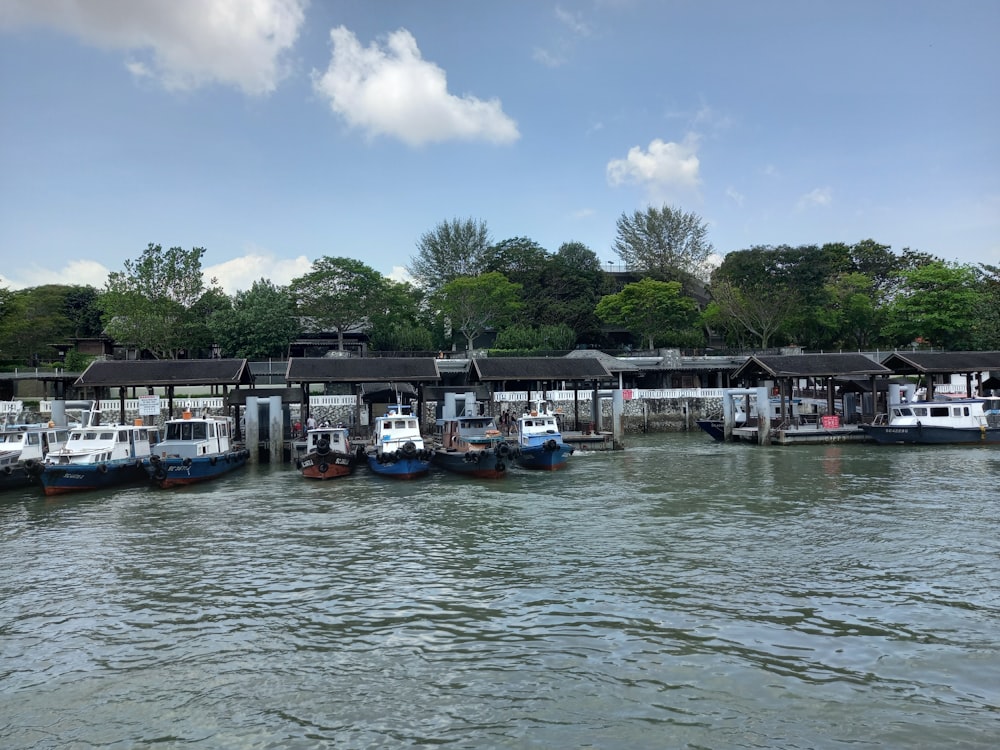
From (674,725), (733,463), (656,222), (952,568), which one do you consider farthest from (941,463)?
(656,222)

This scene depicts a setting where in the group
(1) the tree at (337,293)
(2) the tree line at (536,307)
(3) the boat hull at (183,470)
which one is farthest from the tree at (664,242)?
(3) the boat hull at (183,470)

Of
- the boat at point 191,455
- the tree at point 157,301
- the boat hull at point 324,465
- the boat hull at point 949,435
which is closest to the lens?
the boat at point 191,455

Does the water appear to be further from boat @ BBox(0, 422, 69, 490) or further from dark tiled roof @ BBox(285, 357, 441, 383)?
dark tiled roof @ BBox(285, 357, 441, 383)

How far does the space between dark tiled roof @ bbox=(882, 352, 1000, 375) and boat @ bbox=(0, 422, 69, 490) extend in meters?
44.1

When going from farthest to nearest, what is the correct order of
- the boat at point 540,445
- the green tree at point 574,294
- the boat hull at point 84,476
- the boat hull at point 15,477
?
the green tree at point 574,294, the boat at point 540,445, the boat hull at point 15,477, the boat hull at point 84,476

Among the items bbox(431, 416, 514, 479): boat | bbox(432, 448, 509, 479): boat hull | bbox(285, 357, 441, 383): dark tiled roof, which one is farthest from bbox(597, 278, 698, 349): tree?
bbox(432, 448, 509, 479): boat hull

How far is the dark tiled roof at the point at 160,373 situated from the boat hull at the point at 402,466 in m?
11.2

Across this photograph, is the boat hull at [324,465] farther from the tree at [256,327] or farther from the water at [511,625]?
the tree at [256,327]

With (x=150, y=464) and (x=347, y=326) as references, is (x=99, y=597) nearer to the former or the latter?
(x=150, y=464)

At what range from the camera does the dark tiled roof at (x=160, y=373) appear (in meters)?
33.8

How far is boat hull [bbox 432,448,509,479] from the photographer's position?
92.2 ft

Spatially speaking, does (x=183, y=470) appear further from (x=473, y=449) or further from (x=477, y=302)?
(x=477, y=302)

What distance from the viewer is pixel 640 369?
5716 cm

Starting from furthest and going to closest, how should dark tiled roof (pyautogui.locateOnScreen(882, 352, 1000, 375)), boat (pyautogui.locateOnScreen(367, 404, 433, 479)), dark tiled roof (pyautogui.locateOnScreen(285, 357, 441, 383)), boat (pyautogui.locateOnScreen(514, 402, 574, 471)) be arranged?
dark tiled roof (pyautogui.locateOnScreen(882, 352, 1000, 375)) → dark tiled roof (pyautogui.locateOnScreen(285, 357, 441, 383)) → boat (pyautogui.locateOnScreen(514, 402, 574, 471)) → boat (pyautogui.locateOnScreen(367, 404, 433, 479))
